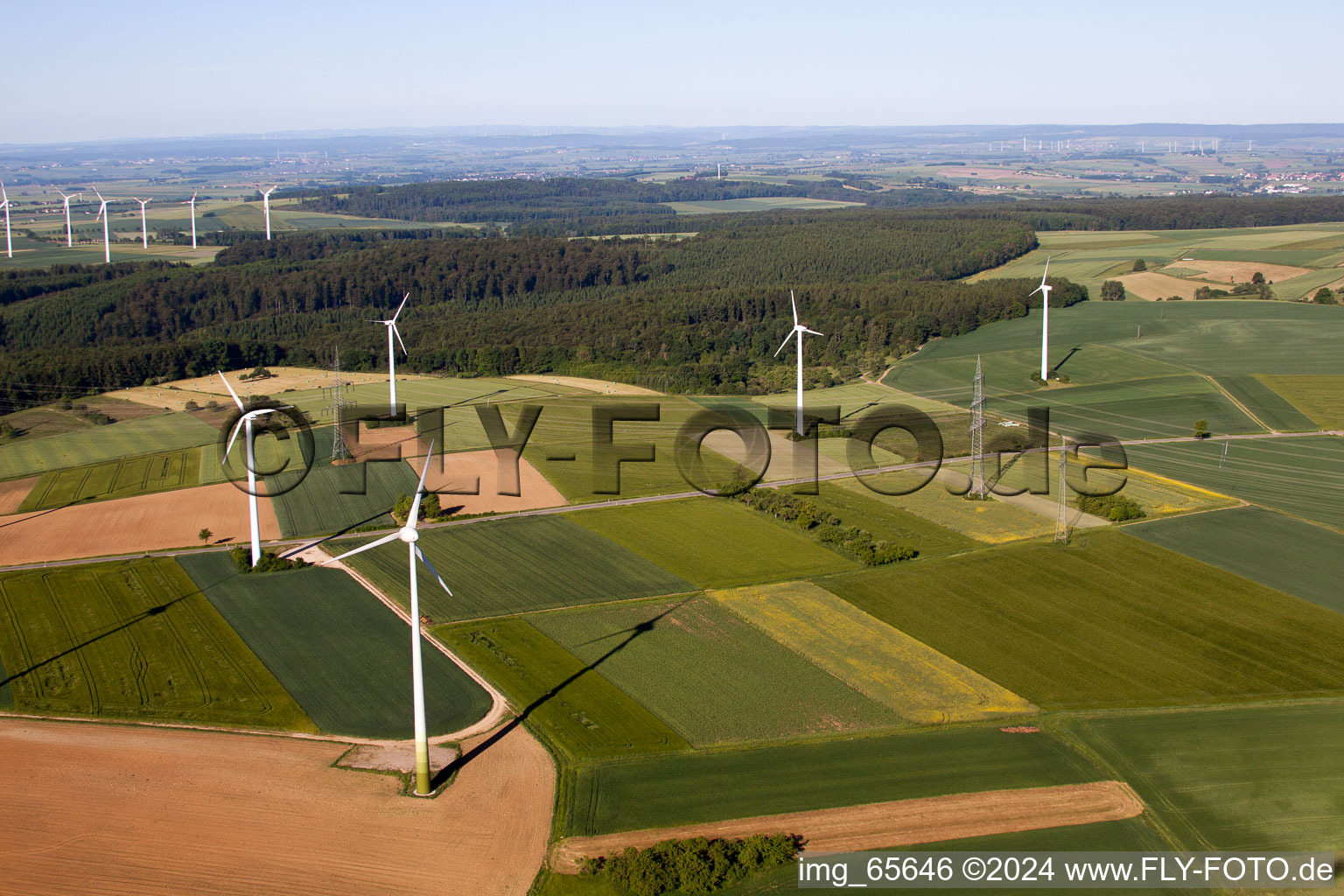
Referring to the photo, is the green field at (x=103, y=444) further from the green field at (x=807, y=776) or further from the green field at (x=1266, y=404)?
the green field at (x=1266, y=404)

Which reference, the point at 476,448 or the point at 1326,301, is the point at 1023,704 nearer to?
the point at 476,448

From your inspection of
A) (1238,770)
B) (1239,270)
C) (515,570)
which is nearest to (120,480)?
(515,570)

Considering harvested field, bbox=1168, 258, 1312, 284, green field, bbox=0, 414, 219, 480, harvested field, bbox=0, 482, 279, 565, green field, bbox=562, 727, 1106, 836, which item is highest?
harvested field, bbox=1168, 258, 1312, 284

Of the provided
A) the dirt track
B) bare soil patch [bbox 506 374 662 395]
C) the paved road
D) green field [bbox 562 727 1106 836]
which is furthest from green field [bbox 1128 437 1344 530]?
bare soil patch [bbox 506 374 662 395]

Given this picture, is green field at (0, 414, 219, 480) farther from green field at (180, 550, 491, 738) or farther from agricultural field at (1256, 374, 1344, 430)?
agricultural field at (1256, 374, 1344, 430)

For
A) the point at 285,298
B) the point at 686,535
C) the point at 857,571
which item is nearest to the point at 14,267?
the point at 285,298

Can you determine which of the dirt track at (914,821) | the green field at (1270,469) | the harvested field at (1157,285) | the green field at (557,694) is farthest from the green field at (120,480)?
the harvested field at (1157,285)
